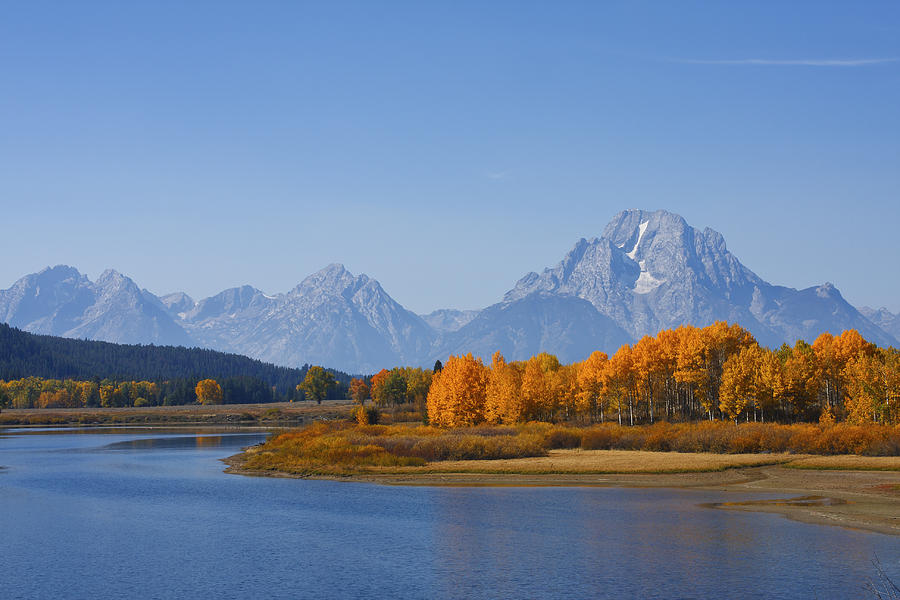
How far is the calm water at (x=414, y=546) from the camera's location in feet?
111

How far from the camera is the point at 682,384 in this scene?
12950 centimetres

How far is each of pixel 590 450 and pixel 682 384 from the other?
4133cm

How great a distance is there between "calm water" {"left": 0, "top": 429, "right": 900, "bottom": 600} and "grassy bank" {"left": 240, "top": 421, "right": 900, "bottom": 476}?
13.3 metres

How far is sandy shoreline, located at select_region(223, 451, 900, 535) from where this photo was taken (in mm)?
49406

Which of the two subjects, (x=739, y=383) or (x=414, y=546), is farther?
(x=739, y=383)

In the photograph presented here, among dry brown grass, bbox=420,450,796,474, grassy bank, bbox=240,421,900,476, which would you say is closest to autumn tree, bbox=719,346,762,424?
grassy bank, bbox=240,421,900,476

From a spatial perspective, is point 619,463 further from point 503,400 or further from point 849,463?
point 503,400

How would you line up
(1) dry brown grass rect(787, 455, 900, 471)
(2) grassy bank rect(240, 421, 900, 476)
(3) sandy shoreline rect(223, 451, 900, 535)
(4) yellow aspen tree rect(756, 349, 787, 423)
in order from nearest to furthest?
(3) sandy shoreline rect(223, 451, 900, 535) < (1) dry brown grass rect(787, 455, 900, 471) < (2) grassy bank rect(240, 421, 900, 476) < (4) yellow aspen tree rect(756, 349, 787, 423)

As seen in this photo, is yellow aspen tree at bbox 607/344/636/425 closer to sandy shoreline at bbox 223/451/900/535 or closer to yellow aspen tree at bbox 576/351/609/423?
yellow aspen tree at bbox 576/351/609/423

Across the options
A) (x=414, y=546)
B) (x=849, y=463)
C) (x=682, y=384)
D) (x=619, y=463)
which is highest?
(x=682, y=384)

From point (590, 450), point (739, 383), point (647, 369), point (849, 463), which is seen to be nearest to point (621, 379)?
point (647, 369)

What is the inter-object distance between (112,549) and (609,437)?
64.2 metres

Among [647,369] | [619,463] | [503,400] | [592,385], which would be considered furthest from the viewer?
[592,385]

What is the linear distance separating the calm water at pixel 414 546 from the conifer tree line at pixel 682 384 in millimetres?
54684
